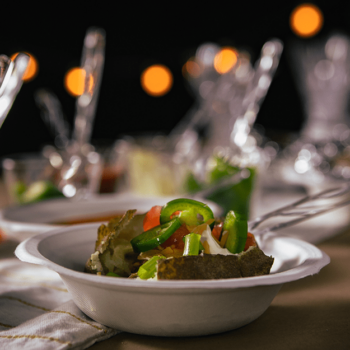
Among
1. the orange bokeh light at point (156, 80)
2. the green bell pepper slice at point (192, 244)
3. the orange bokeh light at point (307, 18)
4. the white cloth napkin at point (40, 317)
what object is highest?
the orange bokeh light at point (307, 18)

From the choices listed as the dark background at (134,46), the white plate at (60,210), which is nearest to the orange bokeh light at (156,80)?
the dark background at (134,46)

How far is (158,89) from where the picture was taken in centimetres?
420

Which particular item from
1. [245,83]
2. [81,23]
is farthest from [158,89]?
[245,83]

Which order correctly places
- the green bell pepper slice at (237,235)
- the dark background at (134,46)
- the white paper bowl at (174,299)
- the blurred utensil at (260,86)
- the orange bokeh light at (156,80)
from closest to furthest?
the white paper bowl at (174,299), the green bell pepper slice at (237,235), the blurred utensil at (260,86), the orange bokeh light at (156,80), the dark background at (134,46)

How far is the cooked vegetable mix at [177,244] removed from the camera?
462mm

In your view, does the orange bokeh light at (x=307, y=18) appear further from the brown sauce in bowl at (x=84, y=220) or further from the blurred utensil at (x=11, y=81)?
the blurred utensil at (x=11, y=81)

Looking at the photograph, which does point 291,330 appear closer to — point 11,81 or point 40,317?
point 40,317

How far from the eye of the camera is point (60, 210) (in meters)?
0.96

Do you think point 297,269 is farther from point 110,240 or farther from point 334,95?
point 334,95

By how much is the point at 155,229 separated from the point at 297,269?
0.17 meters

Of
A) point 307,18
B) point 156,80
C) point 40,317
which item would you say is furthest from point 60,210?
point 156,80

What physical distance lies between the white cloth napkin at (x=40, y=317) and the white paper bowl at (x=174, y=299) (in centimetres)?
2

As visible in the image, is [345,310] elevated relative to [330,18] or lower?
lower

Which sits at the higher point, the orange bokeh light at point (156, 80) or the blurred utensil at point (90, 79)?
the orange bokeh light at point (156, 80)
